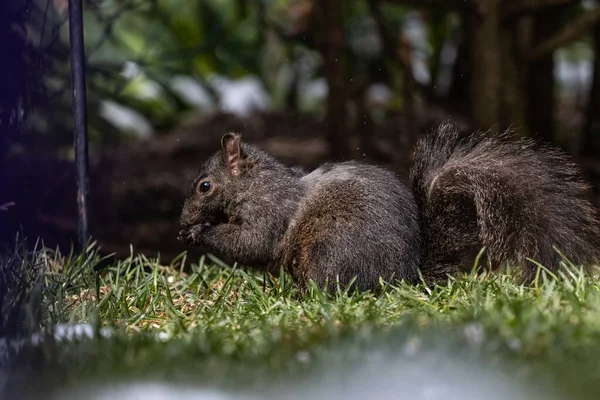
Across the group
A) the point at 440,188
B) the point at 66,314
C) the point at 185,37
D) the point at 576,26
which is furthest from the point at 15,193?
the point at 185,37

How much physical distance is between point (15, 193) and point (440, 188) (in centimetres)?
186

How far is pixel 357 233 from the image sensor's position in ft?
12.7

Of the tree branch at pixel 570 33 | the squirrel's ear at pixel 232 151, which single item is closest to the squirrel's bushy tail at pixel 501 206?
the squirrel's ear at pixel 232 151

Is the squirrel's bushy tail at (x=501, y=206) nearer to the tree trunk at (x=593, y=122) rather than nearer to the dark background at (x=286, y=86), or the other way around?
the dark background at (x=286, y=86)

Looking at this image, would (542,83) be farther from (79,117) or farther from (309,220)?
(79,117)

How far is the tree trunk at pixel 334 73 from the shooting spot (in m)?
6.77

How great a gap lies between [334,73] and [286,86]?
3.07 meters

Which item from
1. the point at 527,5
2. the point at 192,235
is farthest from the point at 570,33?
the point at 192,235

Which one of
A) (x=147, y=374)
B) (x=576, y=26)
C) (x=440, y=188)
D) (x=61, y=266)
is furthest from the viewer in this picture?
(x=576, y=26)

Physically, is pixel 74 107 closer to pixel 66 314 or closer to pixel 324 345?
pixel 66 314

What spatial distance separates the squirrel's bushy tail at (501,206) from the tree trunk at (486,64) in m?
2.23

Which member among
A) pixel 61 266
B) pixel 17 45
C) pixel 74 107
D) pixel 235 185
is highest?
pixel 17 45

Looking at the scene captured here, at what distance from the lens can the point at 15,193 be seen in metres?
3.19

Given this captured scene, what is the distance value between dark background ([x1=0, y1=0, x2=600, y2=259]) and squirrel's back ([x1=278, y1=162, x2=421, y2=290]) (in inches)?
46.3
